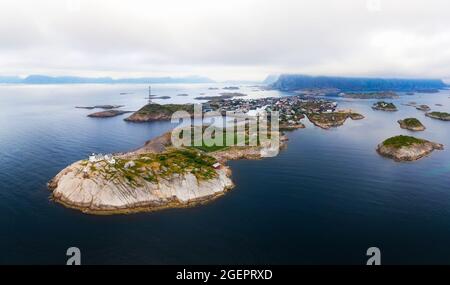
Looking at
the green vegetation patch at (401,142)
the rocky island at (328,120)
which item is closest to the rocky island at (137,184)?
the green vegetation patch at (401,142)

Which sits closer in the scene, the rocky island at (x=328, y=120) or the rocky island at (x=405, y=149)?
the rocky island at (x=405, y=149)

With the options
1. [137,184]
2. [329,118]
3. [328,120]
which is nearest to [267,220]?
[137,184]

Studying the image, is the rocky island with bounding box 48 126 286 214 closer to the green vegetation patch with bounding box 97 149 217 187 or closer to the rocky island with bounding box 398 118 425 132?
the green vegetation patch with bounding box 97 149 217 187

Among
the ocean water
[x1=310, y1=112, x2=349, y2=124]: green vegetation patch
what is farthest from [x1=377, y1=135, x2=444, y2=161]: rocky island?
[x1=310, y1=112, x2=349, y2=124]: green vegetation patch

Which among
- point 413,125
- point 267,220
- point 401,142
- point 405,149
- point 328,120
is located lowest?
point 267,220

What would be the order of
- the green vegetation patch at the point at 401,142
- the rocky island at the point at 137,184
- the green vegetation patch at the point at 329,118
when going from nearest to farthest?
the rocky island at the point at 137,184, the green vegetation patch at the point at 401,142, the green vegetation patch at the point at 329,118

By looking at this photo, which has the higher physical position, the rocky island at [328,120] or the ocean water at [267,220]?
the rocky island at [328,120]

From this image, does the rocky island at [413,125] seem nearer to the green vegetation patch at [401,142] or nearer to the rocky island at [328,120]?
the rocky island at [328,120]

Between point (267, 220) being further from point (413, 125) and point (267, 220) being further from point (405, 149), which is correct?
point (413, 125)
